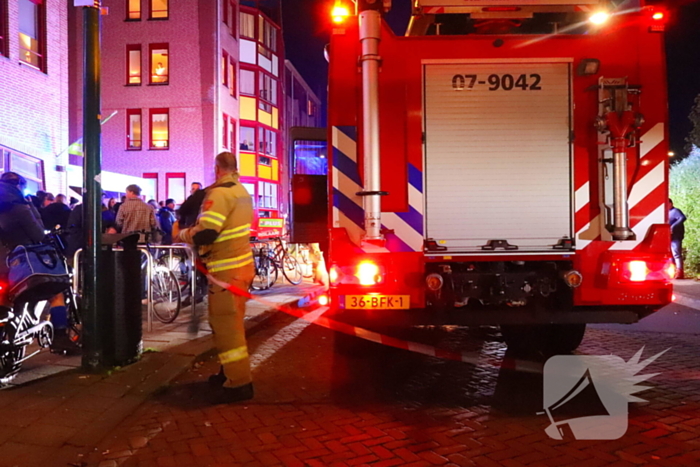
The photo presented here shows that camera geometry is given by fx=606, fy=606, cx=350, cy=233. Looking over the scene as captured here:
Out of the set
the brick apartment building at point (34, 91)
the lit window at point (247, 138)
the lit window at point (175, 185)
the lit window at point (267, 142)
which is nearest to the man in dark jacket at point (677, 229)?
the brick apartment building at point (34, 91)

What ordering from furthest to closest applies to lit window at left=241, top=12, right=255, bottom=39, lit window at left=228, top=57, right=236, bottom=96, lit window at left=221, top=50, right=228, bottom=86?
lit window at left=241, top=12, right=255, bottom=39
lit window at left=228, top=57, right=236, bottom=96
lit window at left=221, top=50, right=228, bottom=86

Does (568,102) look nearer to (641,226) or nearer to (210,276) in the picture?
(641,226)

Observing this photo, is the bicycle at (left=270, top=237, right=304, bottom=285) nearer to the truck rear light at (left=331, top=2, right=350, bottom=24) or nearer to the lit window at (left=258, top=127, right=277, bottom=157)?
the truck rear light at (left=331, top=2, right=350, bottom=24)

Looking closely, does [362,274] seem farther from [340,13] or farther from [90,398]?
[90,398]

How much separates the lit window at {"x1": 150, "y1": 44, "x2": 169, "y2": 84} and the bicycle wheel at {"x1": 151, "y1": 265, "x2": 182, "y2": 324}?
20960mm

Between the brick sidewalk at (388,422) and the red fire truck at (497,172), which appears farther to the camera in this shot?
the red fire truck at (497,172)

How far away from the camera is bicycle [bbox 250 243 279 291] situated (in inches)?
488

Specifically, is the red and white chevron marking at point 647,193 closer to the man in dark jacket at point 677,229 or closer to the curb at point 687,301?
the curb at point 687,301

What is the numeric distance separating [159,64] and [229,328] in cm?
2498

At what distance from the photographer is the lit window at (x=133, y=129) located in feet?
89.7

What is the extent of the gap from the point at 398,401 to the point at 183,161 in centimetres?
2415

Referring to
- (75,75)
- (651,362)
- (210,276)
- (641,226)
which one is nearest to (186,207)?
(210,276)

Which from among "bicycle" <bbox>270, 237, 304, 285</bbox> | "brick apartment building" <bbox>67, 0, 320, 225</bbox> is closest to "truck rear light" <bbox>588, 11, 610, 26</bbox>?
"bicycle" <bbox>270, 237, 304, 285</bbox>

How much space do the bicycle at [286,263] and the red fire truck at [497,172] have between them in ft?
27.1
